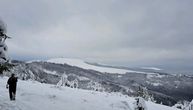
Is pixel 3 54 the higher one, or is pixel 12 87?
pixel 3 54

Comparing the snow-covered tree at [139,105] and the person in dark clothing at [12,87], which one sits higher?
the person in dark clothing at [12,87]

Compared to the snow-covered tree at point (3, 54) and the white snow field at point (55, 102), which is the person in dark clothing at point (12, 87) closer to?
the white snow field at point (55, 102)

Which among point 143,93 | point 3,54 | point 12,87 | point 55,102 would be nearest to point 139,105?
point 55,102

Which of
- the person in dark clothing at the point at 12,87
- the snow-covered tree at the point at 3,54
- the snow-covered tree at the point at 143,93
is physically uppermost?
the snow-covered tree at the point at 3,54

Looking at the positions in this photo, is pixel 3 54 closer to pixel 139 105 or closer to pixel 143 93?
pixel 139 105

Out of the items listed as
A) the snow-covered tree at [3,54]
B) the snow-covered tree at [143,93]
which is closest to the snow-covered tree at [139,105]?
the snow-covered tree at [143,93]

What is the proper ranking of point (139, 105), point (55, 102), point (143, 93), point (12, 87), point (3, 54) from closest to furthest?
point (3, 54) < point (12, 87) < point (55, 102) < point (139, 105) < point (143, 93)

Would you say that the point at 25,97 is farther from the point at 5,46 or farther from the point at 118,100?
the point at 118,100

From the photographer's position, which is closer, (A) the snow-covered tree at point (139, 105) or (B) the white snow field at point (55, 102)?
(B) the white snow field at point (55, 102)

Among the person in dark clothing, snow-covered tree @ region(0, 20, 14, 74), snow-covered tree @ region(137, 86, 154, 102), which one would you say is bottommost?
snow-covered tree @ region(137, 86, 154, 102)

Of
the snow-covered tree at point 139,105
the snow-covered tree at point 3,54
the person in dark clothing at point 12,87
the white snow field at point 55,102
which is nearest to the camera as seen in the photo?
the snow-covered tree at point 3,54

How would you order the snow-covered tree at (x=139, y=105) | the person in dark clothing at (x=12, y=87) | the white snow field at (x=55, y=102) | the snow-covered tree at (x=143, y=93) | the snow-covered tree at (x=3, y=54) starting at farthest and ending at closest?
the snow-covered tree at (x=143, y=93)
the snow-covered tree at (x=139, y=105)
the person in dark clothing at (x=12, y=87)
the white snow field at (x=55, y=102)
the snow-covered tree at (x=3, y=54)

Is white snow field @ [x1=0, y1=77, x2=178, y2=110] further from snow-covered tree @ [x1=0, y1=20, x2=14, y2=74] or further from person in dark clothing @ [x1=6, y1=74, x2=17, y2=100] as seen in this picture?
snow-covered tree @ [x1=0, y1=20, x2=14, y2=74]

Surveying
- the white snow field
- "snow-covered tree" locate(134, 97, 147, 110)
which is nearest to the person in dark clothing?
the white snow field
